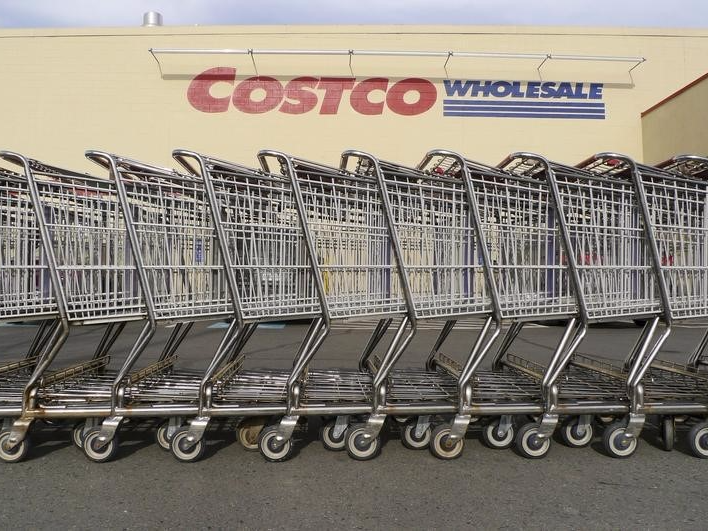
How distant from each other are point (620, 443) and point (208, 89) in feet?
50.4

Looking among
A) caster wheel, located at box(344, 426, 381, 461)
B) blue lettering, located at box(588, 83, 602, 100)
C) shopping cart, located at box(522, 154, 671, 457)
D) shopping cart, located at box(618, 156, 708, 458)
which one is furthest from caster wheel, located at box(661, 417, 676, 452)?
blue lettering, located at box(588, 83, 602, 100)

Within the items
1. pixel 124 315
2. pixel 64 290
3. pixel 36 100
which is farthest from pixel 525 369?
pixel 36 100

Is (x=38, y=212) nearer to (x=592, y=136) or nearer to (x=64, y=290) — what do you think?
(x=64, y=290)

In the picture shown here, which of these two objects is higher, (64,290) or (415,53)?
(415,53)

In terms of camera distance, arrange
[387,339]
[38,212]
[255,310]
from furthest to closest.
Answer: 1. [387,339]
2. [255,310]
3. [38,212]

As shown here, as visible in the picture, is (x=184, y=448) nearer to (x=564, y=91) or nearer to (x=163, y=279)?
(x=163, y=279)

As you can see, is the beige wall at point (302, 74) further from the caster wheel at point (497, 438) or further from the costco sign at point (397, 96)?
the caster wheel at point (497, 438)

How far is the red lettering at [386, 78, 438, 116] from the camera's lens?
1644cm

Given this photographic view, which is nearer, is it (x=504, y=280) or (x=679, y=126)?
(x=504, y=280)

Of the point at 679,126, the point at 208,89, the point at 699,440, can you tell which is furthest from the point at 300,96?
the point at 699,440

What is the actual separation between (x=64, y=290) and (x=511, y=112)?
1490 cm

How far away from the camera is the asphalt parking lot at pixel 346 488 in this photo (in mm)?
2760

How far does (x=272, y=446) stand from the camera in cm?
343

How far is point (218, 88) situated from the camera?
650 inches
